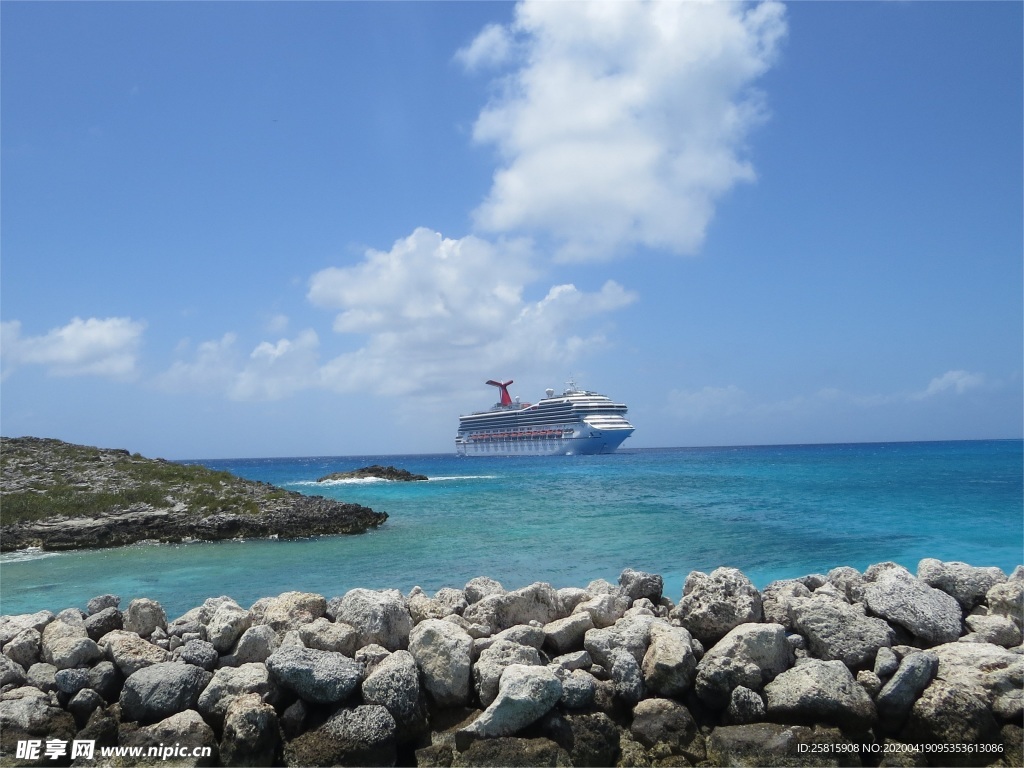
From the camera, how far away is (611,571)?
470 inches

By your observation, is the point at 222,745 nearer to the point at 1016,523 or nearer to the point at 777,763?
the point at 777,763

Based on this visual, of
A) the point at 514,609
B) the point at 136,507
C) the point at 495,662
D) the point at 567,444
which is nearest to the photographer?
the point at 495,662

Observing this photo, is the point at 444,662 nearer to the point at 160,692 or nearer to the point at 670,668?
the point at 670,668

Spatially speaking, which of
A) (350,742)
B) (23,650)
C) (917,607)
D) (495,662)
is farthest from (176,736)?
(917,607)

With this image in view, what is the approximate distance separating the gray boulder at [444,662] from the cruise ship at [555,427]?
8073 cm

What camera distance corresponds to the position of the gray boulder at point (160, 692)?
501 centimetres

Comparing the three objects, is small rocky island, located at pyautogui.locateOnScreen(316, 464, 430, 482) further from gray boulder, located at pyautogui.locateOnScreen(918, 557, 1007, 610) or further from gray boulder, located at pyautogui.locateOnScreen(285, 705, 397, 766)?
gray boulder, located at pyautogui.locateOnScreen(285, 705, 397, 766)

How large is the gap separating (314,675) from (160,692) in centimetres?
120

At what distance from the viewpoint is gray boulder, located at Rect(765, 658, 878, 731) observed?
4711 mm

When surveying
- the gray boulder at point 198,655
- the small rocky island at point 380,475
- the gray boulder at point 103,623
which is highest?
the gray boulder at point 103,623

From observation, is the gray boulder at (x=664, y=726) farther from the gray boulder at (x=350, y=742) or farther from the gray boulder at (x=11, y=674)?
the gray boulder at (x=11, y=674)

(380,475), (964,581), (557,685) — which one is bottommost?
(380,475)

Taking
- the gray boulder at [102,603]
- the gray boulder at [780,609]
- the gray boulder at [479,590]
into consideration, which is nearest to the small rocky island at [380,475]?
the gray boulder at [102,603]

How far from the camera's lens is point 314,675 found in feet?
16.1
